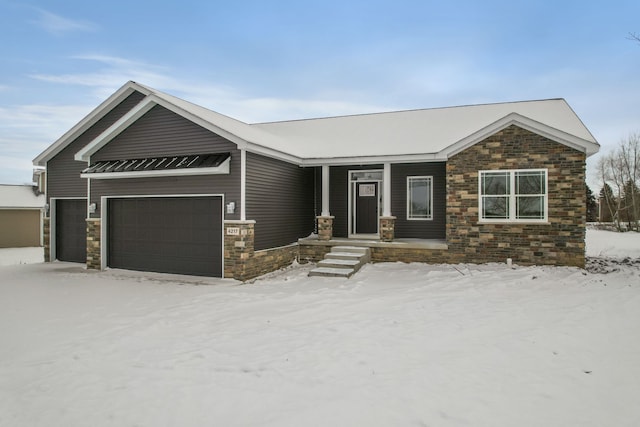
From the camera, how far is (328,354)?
4.84 m

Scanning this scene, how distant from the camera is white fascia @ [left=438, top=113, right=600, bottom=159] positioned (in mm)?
9609

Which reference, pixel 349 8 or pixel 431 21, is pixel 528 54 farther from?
pixel 349 8

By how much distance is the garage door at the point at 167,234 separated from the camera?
33.9 feet

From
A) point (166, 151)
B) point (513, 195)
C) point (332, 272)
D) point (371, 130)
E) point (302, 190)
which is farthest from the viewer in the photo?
point (371, 130)

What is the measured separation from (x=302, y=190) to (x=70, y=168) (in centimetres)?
844

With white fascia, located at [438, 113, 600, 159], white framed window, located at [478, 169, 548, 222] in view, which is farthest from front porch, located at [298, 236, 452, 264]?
white fascia, located at [438, 113, 600, 159]

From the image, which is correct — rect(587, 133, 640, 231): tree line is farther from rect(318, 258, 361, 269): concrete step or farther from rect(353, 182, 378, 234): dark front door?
rect(318, 258, 361, 269): concrete step

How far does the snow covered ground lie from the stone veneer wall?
4.31 feet

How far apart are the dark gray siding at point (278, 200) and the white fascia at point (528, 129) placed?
4.59 m

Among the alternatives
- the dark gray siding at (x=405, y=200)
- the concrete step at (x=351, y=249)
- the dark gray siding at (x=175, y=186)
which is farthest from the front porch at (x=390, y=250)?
the dark gray siding at (x=175, y=186)

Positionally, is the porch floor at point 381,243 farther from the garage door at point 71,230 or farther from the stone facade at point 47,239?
the stone facade at point 47,239

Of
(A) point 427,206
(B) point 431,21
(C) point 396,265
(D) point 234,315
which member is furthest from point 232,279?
(B) point 431,21

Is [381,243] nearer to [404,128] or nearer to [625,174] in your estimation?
[404,128]

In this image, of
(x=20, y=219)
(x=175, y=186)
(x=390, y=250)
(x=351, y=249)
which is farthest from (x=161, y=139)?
(x=20, y=219)
